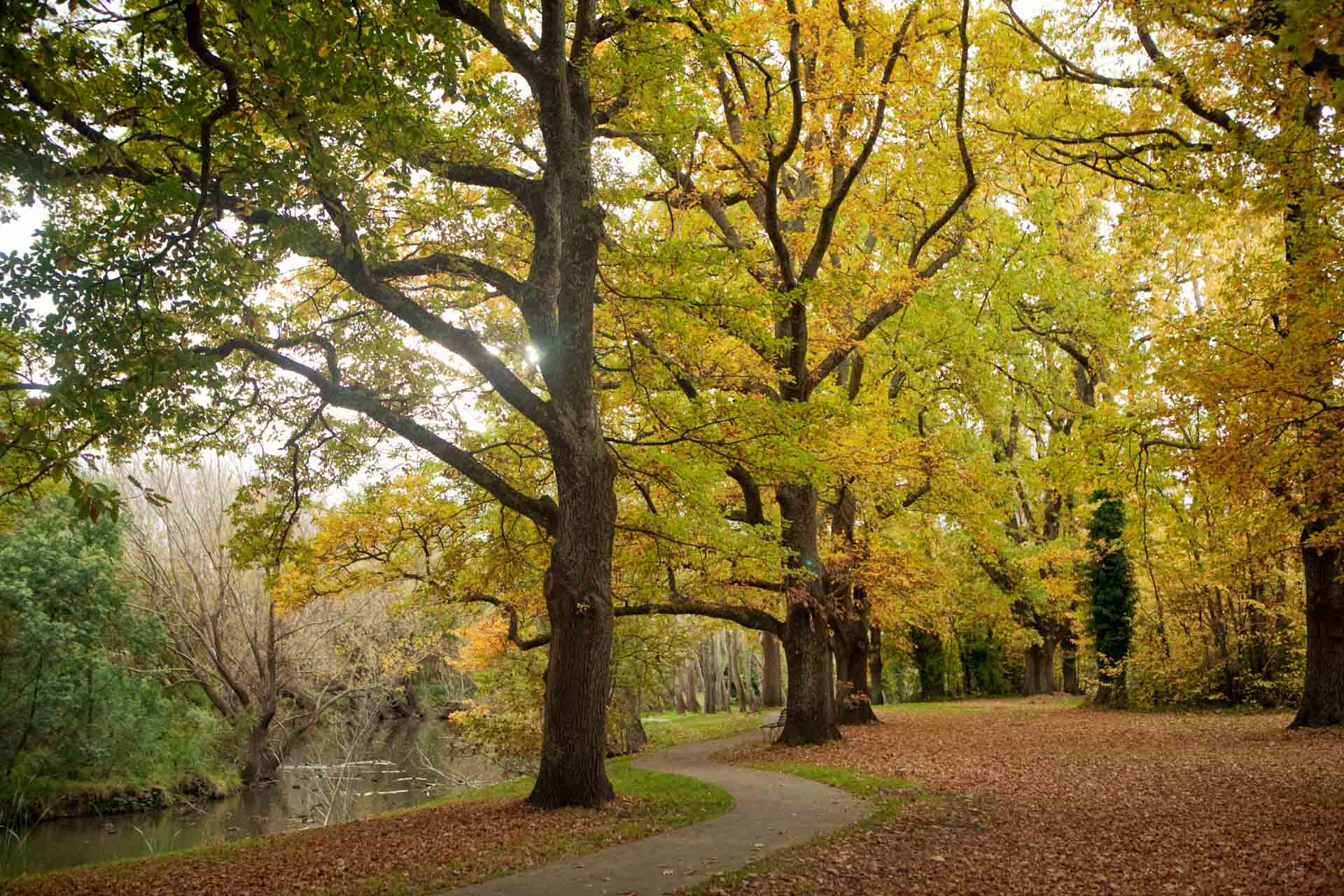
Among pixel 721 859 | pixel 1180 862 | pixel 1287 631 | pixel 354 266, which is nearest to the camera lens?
pixel 1180 862

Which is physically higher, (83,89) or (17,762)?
(83,89)

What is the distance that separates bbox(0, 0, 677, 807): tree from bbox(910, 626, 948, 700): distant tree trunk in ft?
86.0

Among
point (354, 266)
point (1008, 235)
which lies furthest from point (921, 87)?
point (354, 266)

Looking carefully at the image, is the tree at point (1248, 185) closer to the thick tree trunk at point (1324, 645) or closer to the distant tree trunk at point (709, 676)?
the thick tree trunk at point (1324, 645)

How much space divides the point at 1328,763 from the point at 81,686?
26.1 meters

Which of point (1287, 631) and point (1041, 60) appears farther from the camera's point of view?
point (1287, 631)

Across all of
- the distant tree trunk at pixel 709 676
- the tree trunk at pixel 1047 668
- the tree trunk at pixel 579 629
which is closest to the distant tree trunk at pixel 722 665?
the distant tree trunk at pixel 709 676

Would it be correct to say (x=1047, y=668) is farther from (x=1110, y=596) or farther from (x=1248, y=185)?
(x=1248, y=185)

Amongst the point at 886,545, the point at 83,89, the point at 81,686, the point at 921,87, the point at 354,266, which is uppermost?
the point at 921,87

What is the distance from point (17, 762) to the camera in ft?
66.1

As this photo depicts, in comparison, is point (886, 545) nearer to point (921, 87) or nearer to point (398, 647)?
point (921, 87)

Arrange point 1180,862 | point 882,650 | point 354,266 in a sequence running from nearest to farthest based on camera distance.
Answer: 1. point 1180,862
2. point 354,266
3. point 882,650

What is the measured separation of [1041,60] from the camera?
42.7ft

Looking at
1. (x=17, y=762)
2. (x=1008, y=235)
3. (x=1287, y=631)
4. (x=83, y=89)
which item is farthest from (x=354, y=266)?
(x=1287, y=631)
